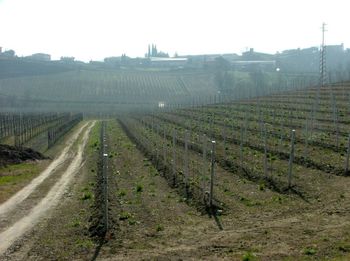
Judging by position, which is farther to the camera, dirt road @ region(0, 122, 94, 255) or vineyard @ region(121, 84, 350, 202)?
vineyard @ region(121, 84, 350, 202)

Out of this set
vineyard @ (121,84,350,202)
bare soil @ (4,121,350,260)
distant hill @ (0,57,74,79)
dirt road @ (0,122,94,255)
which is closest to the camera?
bare soil @ (4,121,350,260)

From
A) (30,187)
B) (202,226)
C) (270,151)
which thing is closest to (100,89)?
(30,187)

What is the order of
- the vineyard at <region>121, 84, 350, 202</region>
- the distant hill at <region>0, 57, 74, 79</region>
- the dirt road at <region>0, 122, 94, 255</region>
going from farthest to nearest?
1. the distant hill at <region>0, 57, 74, 79</region>
2. the vineyard at <region>121, 84, 350, 202</region>
3. the dirt road at <region>0, 122, 94, 255</region>

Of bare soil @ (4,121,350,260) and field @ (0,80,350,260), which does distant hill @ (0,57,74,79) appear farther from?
bare soil @ (4,121,350,260)

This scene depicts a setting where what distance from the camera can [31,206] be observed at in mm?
19859

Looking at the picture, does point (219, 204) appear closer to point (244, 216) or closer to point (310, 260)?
point (244, 216)

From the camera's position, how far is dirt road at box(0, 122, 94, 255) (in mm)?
15714

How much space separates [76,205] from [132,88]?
15157cm

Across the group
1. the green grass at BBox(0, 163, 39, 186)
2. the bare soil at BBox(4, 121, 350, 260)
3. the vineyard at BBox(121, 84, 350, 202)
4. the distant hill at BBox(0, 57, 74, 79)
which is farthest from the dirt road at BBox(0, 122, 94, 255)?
the distant hill at BBox(0, 57, 74, 79)

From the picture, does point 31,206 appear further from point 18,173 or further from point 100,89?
point 100,89

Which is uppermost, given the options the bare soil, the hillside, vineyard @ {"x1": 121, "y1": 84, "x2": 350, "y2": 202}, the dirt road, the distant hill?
the distant hill

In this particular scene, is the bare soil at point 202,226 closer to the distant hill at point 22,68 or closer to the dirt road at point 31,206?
the dirt road at point 31,206

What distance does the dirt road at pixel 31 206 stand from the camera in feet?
51.6

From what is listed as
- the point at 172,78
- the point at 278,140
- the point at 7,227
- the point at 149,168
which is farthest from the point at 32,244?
the point at 172,78
